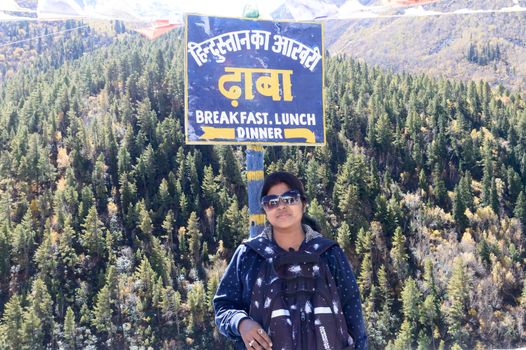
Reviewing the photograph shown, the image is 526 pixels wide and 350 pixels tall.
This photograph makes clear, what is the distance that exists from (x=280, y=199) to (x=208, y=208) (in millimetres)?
69600

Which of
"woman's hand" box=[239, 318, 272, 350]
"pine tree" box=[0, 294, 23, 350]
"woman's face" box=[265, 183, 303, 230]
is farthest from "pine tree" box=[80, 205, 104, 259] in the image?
"woman's hand" box=[239, 318, 272, 350]

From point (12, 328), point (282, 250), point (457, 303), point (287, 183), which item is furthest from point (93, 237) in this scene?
point (282, 250)

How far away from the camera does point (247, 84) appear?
6883 millimetres

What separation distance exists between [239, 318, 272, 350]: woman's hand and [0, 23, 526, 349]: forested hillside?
50.0 meters

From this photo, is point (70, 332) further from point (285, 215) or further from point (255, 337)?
point (255, 337)

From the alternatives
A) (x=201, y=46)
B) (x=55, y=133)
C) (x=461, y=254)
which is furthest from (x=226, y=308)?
(x=55, y=133)

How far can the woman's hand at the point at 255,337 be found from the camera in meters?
2.92

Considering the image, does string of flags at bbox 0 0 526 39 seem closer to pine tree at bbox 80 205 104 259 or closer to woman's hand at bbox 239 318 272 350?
woman's hand at bbox 239 318 272 350

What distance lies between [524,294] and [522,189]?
67.7 ft

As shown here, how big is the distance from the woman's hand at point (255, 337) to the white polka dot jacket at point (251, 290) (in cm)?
16

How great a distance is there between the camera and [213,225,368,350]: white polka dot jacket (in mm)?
3180

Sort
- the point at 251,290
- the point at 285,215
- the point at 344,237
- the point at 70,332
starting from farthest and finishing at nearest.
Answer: the point at 344,237, the point at 70,332, the point at 285,215, the point at 251,290

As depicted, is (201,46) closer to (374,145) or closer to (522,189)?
(522,189)

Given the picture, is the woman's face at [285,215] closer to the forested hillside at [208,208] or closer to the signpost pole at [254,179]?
the signpost pole at [254,179]
